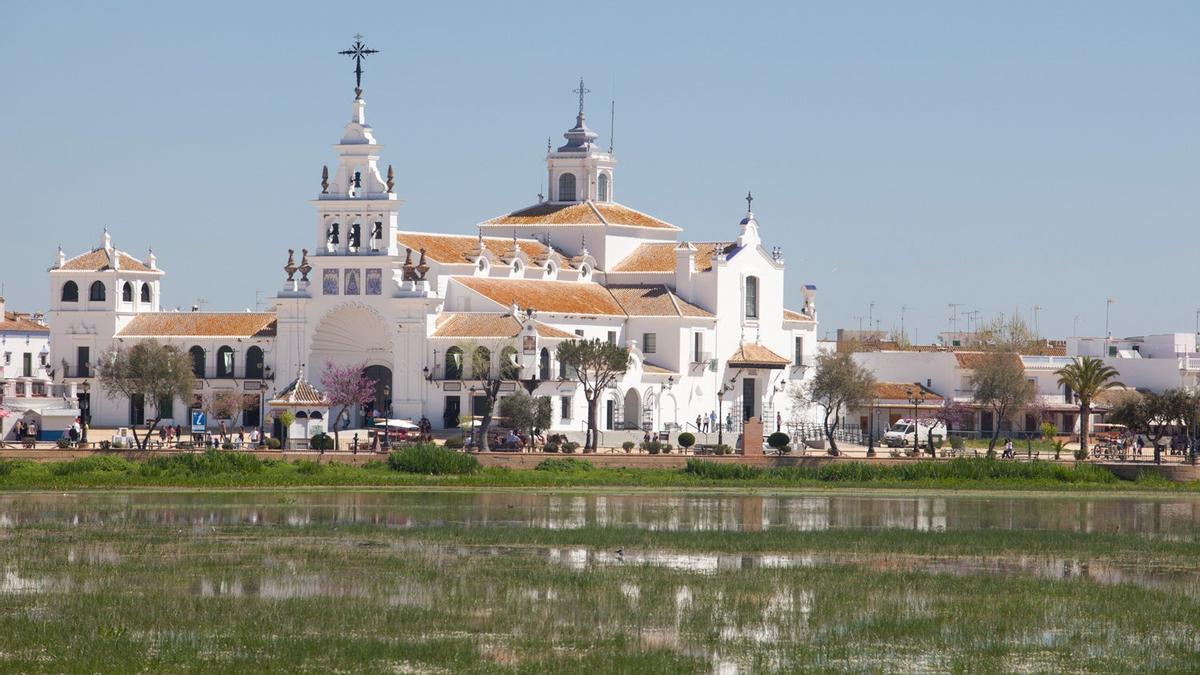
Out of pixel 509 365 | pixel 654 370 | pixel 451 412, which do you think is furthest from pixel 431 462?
pixel 654 370

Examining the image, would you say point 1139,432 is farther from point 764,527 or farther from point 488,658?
point 488,658

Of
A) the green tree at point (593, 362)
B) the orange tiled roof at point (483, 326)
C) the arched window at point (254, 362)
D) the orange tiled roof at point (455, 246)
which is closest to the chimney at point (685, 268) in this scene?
the orange tiled roof at point (455, 246)

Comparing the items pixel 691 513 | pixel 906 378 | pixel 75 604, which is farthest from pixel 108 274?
pixel 75 604

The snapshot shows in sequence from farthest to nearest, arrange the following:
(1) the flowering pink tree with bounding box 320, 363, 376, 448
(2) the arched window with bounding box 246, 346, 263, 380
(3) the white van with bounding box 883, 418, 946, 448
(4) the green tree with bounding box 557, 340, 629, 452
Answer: (2) the arched window with bounding box 246, 346, 263, 380 → (3) the white van with bounding box 883, 418, 946, 448 → (1) the flowering pink tree with bounding box 320, 363, 376, 448 → (4) the green tree with bounding box 557, 340, 629, 452

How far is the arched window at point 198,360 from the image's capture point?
92.7 m

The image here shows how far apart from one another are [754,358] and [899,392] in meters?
12.1

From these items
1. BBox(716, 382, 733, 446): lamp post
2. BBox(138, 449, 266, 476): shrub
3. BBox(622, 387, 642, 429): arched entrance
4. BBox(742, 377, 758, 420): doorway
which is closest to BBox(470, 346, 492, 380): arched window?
BBox(622, 387, 642, 429): arched entrance

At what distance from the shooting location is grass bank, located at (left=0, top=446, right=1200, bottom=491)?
6300cm

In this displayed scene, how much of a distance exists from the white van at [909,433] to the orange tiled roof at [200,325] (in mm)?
26215

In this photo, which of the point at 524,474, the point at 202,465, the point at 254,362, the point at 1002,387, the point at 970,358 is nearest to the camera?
the point at 202,465

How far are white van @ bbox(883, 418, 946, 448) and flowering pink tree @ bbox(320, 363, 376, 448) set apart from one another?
20838 mm

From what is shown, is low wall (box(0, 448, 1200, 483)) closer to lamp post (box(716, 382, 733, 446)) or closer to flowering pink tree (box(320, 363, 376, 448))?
flowering pink tree (box(320, 363, 376, 448))

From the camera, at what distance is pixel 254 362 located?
92.0 m

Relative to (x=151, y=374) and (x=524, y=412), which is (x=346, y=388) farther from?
(x=524, y=412)
